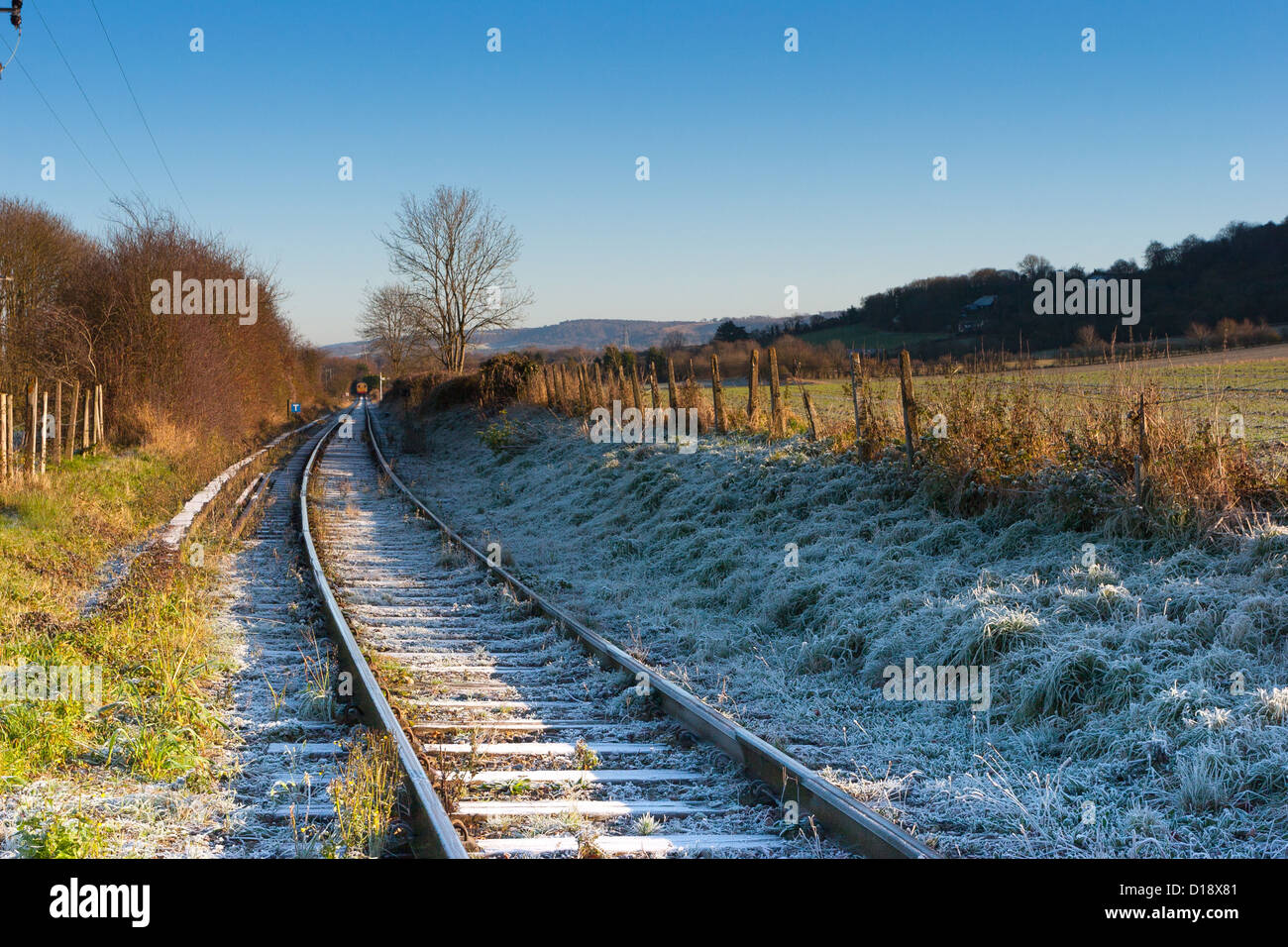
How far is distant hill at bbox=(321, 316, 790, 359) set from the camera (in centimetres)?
4381

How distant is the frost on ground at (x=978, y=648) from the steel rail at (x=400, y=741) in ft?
6.79

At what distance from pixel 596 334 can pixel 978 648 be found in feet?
474

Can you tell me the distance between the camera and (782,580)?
8.81 meters

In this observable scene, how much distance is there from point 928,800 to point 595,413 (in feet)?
57.0

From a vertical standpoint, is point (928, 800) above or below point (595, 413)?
below

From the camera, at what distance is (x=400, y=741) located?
15.6 feet

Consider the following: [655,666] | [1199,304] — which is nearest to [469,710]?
[655,666]

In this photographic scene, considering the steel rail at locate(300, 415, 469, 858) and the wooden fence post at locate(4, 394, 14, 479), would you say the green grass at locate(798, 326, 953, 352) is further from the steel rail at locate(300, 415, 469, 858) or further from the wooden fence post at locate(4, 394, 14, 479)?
the steel rail at locate(300, 415, 469, 858)

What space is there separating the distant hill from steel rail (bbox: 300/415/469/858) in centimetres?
1370

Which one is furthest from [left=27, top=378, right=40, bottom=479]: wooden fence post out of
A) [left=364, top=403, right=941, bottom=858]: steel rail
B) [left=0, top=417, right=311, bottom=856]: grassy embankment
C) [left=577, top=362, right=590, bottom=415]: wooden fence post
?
[left=577, top=362, right=590, bottom=415]: wooden fence post

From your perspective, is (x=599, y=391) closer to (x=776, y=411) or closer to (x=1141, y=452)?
(x=776, y=411)

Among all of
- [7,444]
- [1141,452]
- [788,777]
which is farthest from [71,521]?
[1141,452]
